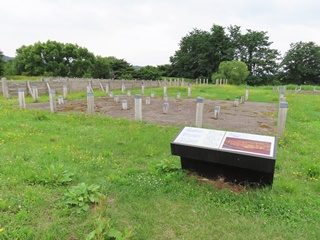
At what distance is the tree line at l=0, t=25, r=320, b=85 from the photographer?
48031 mm

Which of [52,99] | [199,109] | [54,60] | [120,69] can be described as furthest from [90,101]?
[120,69]

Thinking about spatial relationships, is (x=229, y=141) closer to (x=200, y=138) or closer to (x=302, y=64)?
(x=200, y=138)

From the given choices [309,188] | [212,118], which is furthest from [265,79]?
[309,188]

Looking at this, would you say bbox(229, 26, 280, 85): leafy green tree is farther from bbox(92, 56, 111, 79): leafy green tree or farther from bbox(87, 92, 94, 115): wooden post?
bbox(87, 92, 94, 115): wooden post

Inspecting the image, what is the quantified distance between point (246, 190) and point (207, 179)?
2.13 feet

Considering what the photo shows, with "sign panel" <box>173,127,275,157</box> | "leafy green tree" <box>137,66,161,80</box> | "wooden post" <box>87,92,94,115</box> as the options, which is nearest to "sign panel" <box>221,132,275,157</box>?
"sign panel" <box>173,127,275,157</box>

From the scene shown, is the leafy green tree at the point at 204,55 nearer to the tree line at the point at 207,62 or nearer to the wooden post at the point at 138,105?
the tree line at the point at 207,62

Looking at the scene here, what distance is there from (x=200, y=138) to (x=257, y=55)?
235 feet

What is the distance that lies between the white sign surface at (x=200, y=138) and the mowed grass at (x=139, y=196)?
2.29ft

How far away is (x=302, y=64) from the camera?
6094cm

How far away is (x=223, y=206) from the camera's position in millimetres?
3197

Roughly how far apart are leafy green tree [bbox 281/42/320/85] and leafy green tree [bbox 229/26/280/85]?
3.07 meters

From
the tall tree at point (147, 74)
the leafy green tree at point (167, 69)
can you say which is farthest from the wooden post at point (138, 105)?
the leafy green tree at point (167, 69)

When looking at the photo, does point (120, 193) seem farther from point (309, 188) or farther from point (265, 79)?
point (265, 79)
